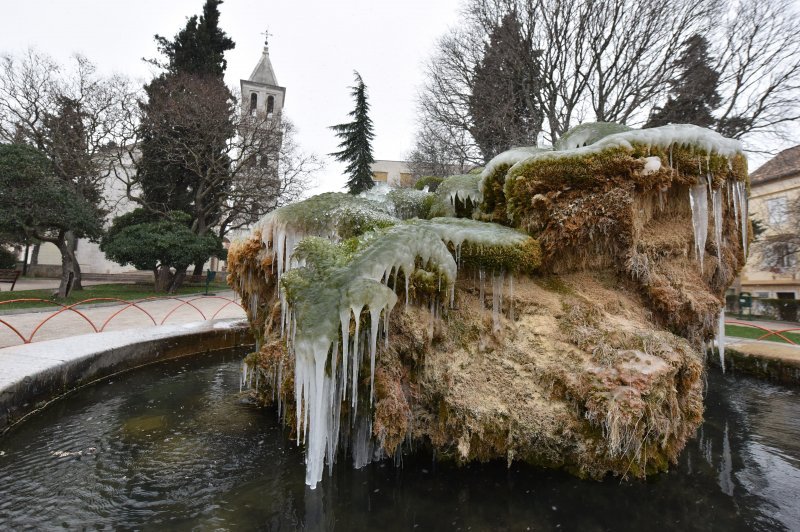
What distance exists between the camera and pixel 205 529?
124 inches

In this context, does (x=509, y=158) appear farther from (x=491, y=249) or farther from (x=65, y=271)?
(x=65, y=271)

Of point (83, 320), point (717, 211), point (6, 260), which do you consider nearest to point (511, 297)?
point (717, 211)

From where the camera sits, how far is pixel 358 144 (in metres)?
29.4

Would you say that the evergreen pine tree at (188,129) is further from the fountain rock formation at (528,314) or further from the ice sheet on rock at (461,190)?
the fountain rock formation at (528,314)

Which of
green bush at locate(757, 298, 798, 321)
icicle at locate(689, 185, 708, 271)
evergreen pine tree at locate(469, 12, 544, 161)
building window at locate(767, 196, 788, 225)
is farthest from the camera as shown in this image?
building window at locate(767, 196, 788, 225)

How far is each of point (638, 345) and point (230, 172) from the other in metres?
25.0

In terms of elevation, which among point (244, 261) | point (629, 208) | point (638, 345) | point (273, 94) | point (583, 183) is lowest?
point (638, 345)

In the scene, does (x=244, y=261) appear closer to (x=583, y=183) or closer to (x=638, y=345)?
(x=583, y=183)

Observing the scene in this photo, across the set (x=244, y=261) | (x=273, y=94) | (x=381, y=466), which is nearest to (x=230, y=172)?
(x=244, y=261)

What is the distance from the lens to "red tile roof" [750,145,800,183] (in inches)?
985

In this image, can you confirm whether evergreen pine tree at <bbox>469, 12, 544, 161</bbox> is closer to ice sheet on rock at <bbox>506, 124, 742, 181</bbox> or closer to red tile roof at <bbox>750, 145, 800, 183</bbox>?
ice sheet on rock at <bbox>506, 124, 742, 181</bbox>

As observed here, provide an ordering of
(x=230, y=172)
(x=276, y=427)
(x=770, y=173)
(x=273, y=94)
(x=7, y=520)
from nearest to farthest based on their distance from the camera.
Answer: (x=7, y=520) < (x=276, y=427) < (x=230, y=172) < (x=770, y=173) < (x=273, y=94)

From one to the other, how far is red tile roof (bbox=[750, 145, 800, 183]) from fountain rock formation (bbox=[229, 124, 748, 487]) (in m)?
28.1

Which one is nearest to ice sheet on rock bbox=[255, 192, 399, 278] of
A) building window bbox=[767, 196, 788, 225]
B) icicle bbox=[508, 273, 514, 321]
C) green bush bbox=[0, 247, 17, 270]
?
icicle bbox=[508, 273, 514, 321]
